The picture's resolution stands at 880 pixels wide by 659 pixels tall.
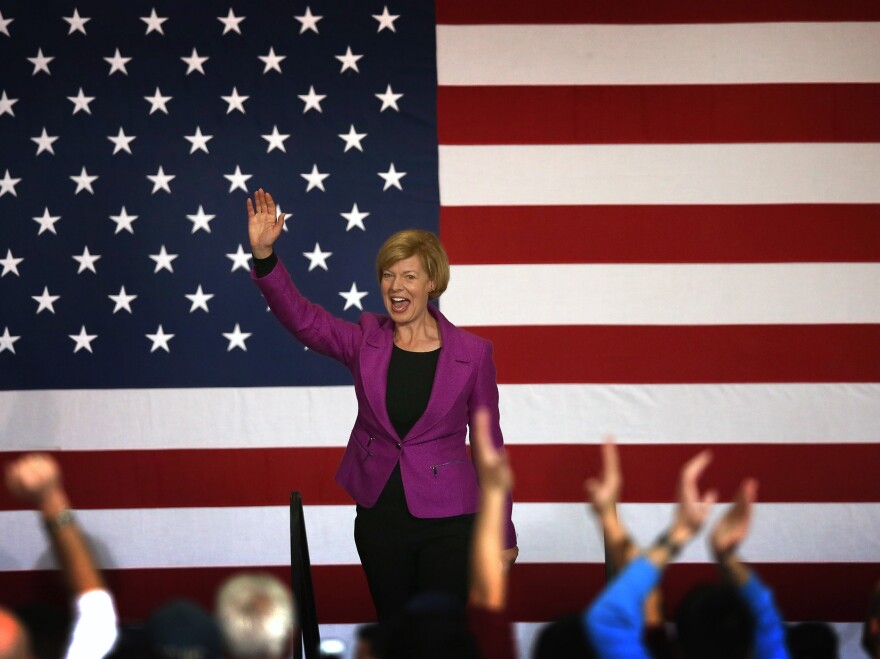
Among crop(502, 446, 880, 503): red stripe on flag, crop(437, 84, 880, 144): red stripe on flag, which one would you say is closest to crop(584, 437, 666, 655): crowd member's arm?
crop(502, 446, 880, 503): red stripe on flag

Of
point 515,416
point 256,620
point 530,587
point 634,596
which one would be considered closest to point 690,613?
point 634,596

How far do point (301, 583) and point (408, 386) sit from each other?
0.60m

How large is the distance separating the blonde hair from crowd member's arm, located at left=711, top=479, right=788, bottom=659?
141cm

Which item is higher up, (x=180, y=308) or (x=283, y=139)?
(x=283, y=139)

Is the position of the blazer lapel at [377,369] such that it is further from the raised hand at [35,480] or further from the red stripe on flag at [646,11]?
the red stripe on flag at [646,11]

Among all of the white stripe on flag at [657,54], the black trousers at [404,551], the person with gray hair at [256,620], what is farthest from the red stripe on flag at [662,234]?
the person with gray hair at [256,620]

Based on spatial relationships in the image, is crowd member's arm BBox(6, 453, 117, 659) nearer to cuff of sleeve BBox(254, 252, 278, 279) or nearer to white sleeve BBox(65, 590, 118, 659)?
white sleeve BBox(65, 590, 118, 659)

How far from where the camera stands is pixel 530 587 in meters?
3.96

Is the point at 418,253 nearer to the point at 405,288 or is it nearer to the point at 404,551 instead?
the point at 405,288

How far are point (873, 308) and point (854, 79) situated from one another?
0.84 m

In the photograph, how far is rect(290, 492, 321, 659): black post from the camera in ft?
8.55

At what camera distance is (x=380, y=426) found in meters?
2.85

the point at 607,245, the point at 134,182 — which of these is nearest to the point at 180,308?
the point at 134,182

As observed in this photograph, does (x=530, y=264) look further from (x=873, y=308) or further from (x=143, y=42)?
(x=143, y=42)
